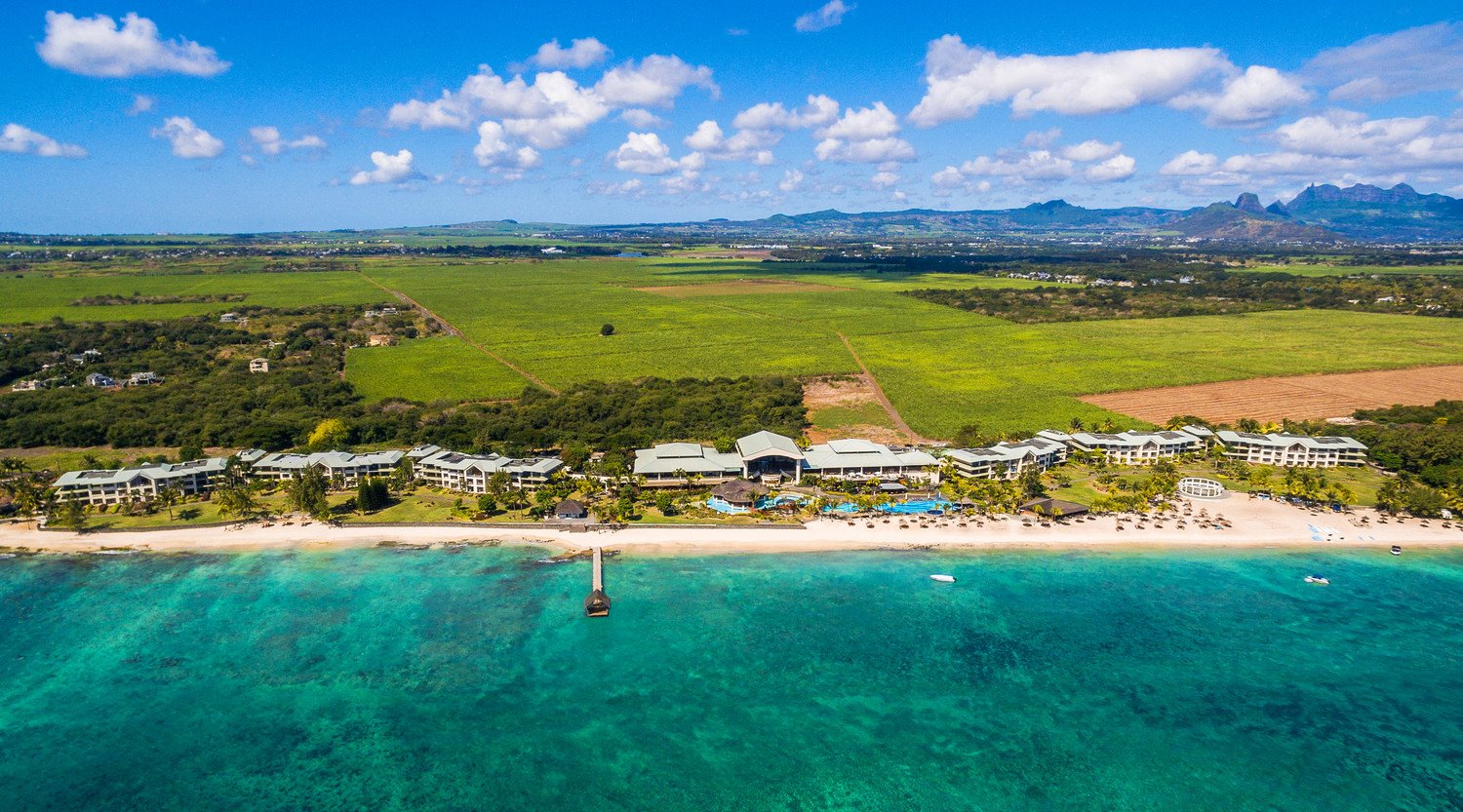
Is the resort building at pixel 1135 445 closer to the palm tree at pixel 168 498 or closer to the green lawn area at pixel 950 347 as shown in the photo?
the green lawn area at pixel 950 347

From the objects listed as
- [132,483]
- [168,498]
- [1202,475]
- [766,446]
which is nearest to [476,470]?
[168,498]

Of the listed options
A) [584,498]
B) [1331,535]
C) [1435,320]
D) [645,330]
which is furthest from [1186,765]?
[1435,320]

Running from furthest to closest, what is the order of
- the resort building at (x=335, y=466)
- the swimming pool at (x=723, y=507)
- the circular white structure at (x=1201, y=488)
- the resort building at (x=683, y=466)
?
the resort building at (x=335, y=466)
the resort building at (x=683, y=466)
the circular white structure at (x=1201, y=488)
the swimming pool at (x=723, y=507)

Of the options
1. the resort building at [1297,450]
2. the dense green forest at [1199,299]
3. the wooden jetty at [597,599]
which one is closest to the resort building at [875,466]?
the wooden jetty at [597,599]

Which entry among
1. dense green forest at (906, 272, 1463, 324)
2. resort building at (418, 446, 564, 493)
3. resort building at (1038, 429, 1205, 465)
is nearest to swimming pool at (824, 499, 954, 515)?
resort building at (1038, 429, 1205, 465)

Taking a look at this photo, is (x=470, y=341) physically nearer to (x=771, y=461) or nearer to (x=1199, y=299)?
(x=771, y=461)

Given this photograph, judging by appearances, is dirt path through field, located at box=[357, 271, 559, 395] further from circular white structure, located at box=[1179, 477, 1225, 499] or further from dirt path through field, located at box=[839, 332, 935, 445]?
circular white structure, located at box=[1179, 477, 1225, 499]
